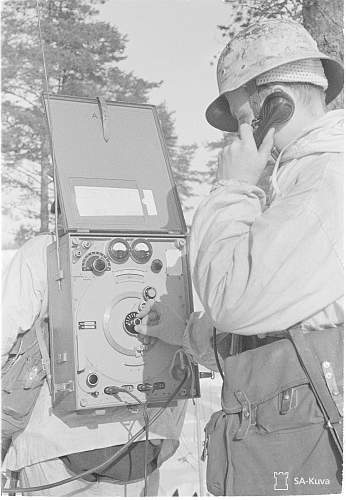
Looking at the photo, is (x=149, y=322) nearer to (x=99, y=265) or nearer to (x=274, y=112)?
(x=99, y=265)

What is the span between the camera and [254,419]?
174 centimetres

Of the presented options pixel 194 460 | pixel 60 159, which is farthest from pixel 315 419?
pixel 194 460

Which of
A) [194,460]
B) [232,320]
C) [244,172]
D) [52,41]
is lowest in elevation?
[194,460]

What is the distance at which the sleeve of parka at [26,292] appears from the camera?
276cm

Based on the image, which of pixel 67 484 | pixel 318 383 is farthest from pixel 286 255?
pixel 67 484

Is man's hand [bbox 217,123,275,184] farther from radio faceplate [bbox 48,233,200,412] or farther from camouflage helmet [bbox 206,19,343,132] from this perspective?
radio faceplate [bbox 48,233,200,412]

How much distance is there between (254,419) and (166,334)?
0.84 m

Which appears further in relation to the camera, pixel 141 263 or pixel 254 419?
pixel 141 263

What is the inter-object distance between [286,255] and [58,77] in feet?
36.6

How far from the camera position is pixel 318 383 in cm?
165

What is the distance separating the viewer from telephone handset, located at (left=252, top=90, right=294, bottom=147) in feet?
6.12

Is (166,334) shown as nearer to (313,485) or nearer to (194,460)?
(313,485)

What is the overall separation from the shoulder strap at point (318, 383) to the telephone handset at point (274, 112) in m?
0.56

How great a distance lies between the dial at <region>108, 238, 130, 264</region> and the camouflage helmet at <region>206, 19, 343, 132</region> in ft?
2.34
